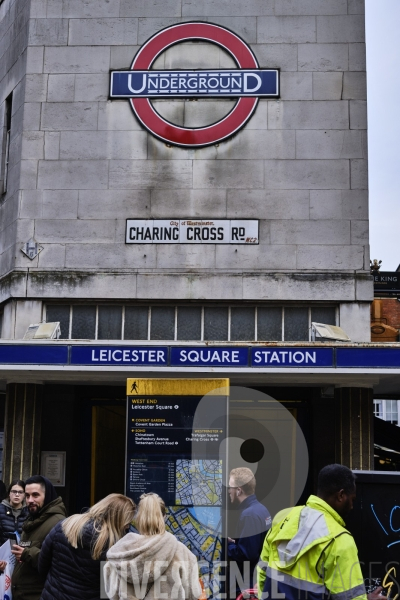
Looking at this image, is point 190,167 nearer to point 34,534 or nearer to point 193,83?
point 193,83

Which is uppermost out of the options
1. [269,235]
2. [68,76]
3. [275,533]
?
[68,76]

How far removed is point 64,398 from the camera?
43.5 feet

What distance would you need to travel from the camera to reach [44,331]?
12.1 m

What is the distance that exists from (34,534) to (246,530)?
208 cm

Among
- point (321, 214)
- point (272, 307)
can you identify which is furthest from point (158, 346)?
point (321, 214)

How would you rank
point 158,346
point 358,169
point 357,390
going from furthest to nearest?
point 358,169 < point 357,390 < point 158,346

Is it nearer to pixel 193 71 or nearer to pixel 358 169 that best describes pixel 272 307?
pixel 358 169

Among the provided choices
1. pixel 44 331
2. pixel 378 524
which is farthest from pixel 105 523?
pixel 44 331

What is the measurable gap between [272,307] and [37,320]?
3.69m

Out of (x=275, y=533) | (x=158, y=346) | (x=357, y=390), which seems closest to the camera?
(x=275, y=533)

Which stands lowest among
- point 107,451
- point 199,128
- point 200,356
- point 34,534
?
point 34,534

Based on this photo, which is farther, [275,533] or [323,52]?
[323,52]

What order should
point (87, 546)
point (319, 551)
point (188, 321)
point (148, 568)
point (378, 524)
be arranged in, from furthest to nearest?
point (188, 321) < point (378, 524) < point (87, 546) < point (148, 568) < point (319, 551)

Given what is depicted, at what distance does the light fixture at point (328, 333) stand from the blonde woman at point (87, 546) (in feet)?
22.8
